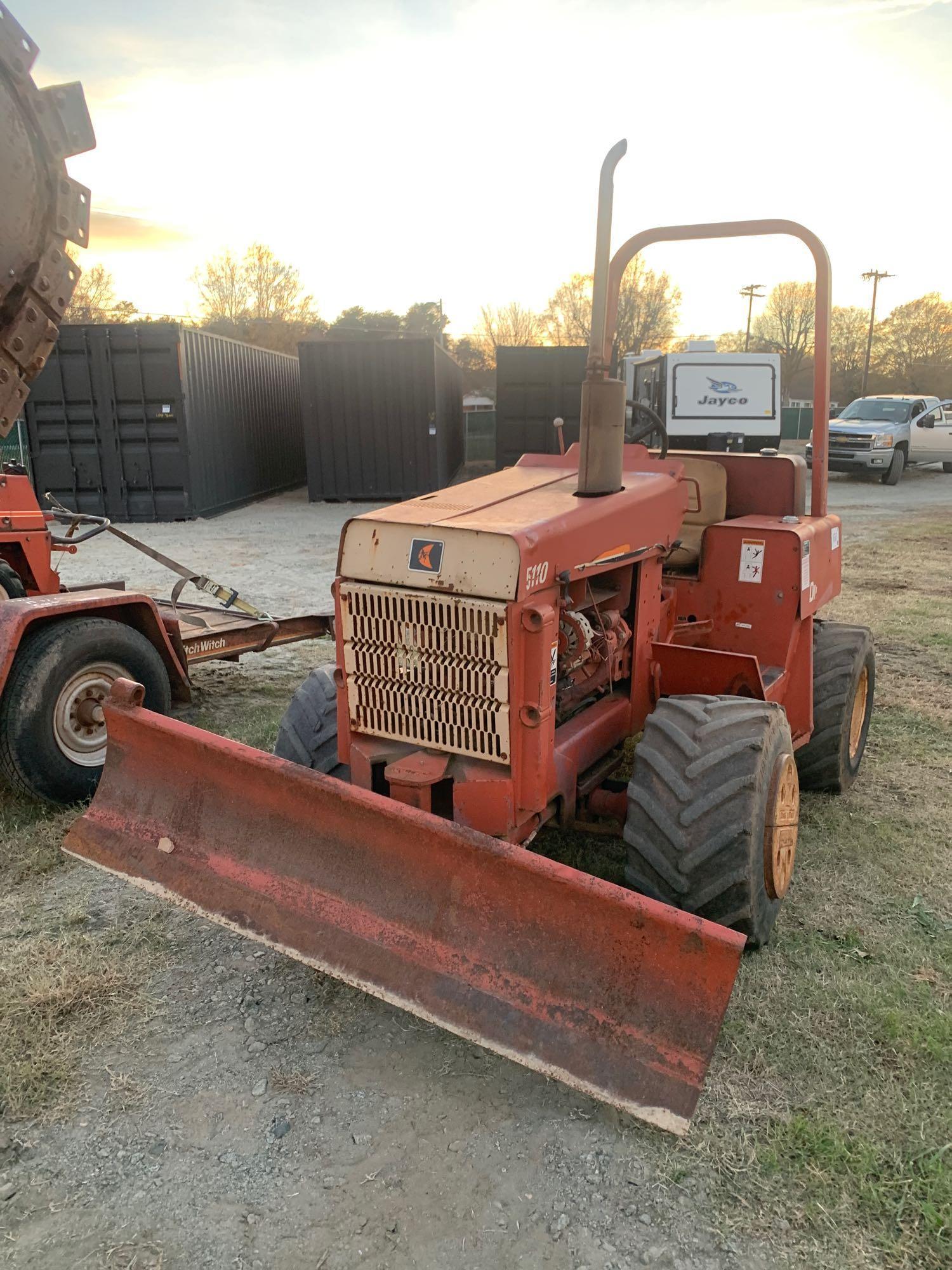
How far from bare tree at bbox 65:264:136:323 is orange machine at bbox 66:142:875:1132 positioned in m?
40.9

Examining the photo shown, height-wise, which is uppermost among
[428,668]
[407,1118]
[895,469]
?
[428,668]

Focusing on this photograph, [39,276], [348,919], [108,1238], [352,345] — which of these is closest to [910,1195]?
[348,919]

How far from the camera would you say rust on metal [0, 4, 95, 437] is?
135 inches

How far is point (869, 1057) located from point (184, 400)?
14.7m

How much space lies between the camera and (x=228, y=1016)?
3.09m

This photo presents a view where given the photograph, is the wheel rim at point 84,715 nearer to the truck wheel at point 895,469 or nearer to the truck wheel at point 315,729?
the truck wheel at point 315,729

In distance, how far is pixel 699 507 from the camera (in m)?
4.56

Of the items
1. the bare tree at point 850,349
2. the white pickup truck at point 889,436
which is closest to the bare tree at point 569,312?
the bare tree at point 850,349

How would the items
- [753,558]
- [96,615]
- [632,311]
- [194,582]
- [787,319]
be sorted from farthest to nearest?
[787,319] → [632,311] → [194,582] → [96,615] → [753,558]

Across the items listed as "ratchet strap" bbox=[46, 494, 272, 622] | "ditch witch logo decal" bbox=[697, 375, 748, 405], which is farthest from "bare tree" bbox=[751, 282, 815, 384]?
"ratchet strap" bbox=[46, 494, 272, 622]

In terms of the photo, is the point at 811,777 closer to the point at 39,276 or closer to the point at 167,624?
the point at 167,624

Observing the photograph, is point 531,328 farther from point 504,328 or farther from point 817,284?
point 817,284

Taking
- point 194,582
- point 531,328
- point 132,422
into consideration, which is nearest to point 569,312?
point 531,328

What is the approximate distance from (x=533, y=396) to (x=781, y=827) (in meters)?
16.9
